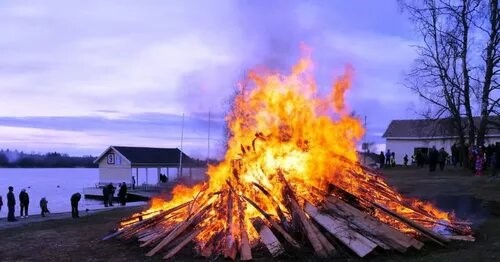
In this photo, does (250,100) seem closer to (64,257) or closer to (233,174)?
(233,174)

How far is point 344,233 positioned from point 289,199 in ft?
4.89

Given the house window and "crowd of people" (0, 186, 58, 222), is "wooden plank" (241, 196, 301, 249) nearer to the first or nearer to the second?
"crowd of people" (0, 186, 58, 222)

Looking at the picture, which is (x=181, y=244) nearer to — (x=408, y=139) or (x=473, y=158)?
(x=473, y=158)

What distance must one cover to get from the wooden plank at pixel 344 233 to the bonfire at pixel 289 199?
0.02 m

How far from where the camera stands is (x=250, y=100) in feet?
41.2

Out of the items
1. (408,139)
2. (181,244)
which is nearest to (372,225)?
(181,244)

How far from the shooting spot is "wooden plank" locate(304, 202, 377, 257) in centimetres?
956

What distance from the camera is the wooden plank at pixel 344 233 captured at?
956cm

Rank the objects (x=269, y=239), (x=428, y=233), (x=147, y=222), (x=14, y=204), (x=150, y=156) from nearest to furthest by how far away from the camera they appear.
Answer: (x=269, y=239) → (x=428, y=233) → (x=147, y=222) → (x=14, y=204) → (x=150, y=156)

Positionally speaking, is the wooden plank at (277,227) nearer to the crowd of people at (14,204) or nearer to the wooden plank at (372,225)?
the wooden plank at (372,225)

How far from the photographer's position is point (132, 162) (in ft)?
170

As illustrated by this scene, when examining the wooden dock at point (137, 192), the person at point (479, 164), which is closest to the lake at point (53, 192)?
the wooden dock at point (137, 192)

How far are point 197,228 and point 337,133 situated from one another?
410cm

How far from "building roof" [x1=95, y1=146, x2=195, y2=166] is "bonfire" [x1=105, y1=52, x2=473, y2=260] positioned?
39770 millimetres
